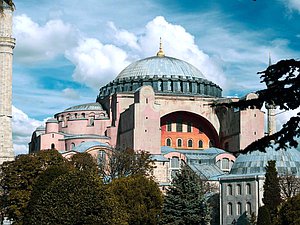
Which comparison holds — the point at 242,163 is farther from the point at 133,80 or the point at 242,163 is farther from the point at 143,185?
the point at 133,80

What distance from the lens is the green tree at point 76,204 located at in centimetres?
2531

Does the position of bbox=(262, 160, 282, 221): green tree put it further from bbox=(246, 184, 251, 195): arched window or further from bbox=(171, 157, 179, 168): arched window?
bbox=(171, 157, 179, 168): arched window

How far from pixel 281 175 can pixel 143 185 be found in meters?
14.4

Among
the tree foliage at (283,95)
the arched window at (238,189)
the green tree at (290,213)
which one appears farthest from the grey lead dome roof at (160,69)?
the tree foliage at (283,95)

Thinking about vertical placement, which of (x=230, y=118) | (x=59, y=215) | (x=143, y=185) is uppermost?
(x=230, y=118)

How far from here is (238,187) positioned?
5091cm

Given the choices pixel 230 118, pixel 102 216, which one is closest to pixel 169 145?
pixel 230 118

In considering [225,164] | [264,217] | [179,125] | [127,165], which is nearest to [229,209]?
[127,165]

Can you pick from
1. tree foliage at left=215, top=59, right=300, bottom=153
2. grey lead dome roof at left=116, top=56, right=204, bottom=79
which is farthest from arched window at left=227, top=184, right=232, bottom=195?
tree foliage at left=215, top=59, right=300, bottom=153

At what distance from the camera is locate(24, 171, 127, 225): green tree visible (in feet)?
83.0

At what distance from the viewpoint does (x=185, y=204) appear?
118ft

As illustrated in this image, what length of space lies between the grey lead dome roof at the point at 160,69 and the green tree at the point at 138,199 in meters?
32.4

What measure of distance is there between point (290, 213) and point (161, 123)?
34.5m

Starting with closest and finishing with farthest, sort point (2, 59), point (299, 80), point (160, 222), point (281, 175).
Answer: point (299, 80) → point (160, 222) → point (281, 175) → point (2, 59)
